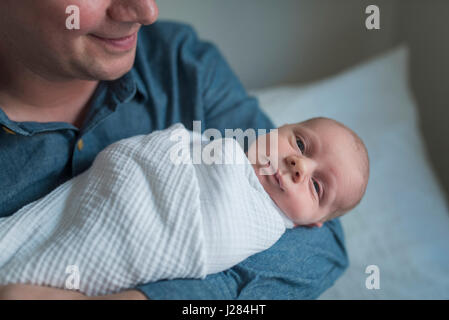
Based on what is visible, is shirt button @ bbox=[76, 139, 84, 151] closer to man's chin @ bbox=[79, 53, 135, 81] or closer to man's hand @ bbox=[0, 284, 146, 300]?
man's chin @ bbox=[79, 53, 135, 81]

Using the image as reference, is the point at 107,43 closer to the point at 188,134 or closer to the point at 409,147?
the point at 188,134

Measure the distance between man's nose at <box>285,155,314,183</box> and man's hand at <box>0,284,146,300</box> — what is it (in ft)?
1.27

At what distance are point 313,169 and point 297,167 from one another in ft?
0.24

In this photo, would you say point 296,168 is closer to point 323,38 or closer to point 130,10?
point 130,10

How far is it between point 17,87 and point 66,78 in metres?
0.12

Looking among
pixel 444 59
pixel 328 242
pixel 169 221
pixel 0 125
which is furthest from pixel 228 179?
pixel 444 59

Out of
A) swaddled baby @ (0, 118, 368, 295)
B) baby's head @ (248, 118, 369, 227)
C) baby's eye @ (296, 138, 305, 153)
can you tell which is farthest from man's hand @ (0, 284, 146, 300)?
baby's eye @ (296, 138, 305, 153)

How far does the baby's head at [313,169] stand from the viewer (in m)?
0.95

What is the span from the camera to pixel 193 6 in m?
1.89

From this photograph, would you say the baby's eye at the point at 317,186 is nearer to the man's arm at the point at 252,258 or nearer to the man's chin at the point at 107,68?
the man's arm at the point at 252,258

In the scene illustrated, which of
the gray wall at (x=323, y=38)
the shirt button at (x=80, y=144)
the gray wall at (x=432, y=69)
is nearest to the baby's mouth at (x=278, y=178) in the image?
the shirt button at (x=80, y=144)

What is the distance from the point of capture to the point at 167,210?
0.81 metres

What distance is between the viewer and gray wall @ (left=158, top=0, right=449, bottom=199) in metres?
1.90

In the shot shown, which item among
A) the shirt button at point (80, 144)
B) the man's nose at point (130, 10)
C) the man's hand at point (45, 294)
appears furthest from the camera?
the shirt button at point (80, 144)
